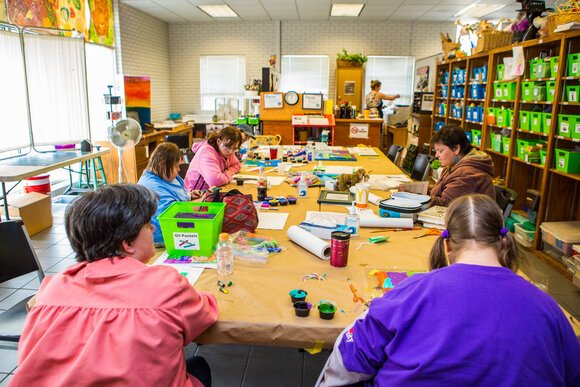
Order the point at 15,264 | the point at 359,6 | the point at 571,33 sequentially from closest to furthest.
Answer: the point at 15,264, the point at 571,33, the point at 359,6

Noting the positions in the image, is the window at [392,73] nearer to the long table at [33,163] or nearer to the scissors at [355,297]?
the long table at [33,163]

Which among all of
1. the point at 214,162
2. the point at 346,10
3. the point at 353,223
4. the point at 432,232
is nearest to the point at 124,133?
the point at 214,162

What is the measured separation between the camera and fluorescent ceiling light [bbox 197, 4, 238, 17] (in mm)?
8277

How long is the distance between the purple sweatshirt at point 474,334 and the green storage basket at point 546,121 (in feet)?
12.4

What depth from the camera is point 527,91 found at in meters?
4.64

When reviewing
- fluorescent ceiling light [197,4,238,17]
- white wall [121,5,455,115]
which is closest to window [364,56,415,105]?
white wall [121,5,455,115]

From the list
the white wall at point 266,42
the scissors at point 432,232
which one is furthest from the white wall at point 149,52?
the scissors at point 432,232

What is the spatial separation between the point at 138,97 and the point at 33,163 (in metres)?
3.26

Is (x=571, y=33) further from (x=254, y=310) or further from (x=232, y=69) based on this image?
(x=232, y=69)

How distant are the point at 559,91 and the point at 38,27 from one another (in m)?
5.79

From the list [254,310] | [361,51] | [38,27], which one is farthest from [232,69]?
[254,310]

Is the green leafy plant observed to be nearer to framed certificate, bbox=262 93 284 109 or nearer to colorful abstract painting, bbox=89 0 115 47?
framed certificate, bbox=262 93 284 109

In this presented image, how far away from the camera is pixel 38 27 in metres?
5.23

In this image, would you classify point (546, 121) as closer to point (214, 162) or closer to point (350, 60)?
point (214, 162)
